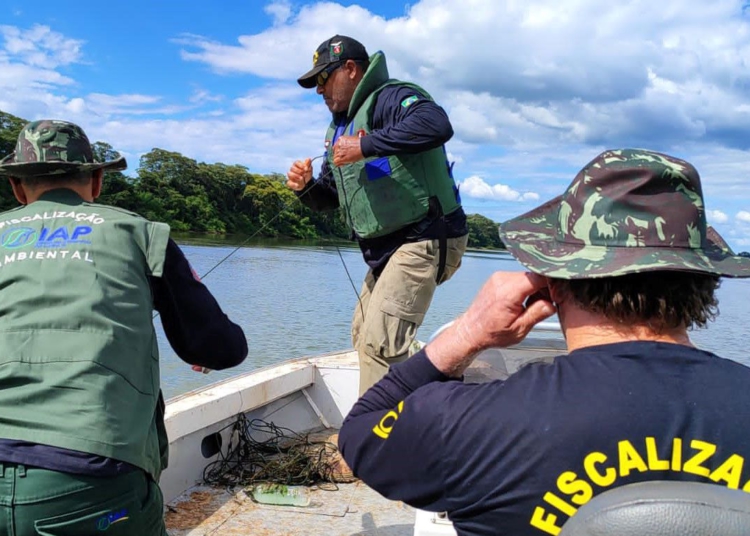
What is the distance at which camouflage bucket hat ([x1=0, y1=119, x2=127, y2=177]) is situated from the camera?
6.35 ft

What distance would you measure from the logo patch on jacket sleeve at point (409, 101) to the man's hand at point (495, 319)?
209 centimetres

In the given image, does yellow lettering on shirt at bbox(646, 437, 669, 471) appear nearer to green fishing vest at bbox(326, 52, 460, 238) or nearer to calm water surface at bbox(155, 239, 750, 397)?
green fishing vest at bbox(326, 52, 460, 238)

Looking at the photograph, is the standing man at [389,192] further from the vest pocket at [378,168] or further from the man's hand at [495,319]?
the man's hand at [495,319]

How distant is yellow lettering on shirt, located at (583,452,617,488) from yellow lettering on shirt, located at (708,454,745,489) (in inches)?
5.5

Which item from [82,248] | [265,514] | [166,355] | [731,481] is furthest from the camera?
[166,355]

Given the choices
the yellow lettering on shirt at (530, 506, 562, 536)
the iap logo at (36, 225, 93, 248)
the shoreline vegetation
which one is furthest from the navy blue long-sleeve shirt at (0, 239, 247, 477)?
the shoreline vegetation

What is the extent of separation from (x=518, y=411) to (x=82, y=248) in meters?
1.19

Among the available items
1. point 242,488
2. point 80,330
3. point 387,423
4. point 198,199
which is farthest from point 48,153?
point 198,199

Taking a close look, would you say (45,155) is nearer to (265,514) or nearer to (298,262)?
(265,514)

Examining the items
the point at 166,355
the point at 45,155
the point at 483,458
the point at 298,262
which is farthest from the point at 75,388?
the point at 298,262

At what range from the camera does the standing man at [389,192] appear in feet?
10.4

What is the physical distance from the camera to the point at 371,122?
11.5 feet

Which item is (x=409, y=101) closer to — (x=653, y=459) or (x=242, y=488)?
(x=242, y=488)

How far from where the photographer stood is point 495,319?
1313mm
